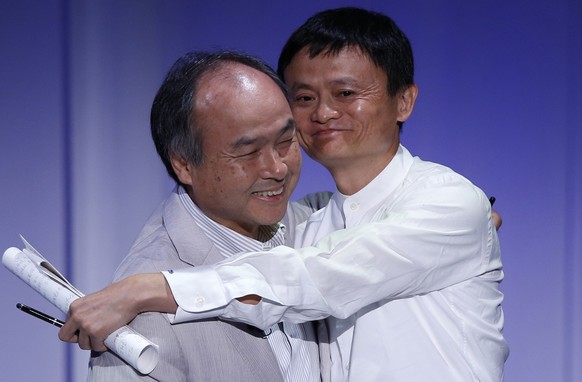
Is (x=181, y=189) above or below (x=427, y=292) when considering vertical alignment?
above

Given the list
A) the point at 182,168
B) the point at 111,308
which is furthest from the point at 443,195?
the point at 111,308

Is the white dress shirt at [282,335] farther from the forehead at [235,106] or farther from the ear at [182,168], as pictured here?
the forehead at [235,106]

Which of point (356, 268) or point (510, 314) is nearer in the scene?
point (356, 268)

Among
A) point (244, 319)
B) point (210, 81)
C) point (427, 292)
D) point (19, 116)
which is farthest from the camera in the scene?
point (19, 116)

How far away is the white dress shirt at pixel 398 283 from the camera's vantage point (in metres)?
1.45

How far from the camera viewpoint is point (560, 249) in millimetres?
3014

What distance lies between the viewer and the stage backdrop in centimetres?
258

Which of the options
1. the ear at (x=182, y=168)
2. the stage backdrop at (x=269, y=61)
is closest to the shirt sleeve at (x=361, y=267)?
the ear at (x=182, y=168)

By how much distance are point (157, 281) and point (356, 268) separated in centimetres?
35

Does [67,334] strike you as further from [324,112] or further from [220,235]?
[324,112]

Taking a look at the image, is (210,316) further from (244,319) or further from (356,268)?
(356,268)

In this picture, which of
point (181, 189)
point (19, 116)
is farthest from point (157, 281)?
point (19, 116)

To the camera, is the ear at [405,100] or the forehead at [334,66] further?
the ear at [405,100]

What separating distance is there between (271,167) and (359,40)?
1.30 feet
